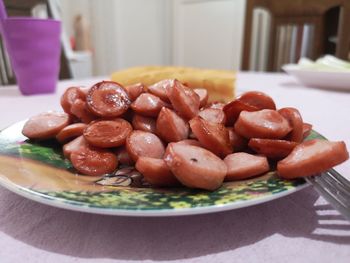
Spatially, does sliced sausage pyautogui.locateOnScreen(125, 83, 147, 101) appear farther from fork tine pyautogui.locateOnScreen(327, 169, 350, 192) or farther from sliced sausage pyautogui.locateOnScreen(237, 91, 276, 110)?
fork tine pyautogui.locateOnScreen(327, 169, 350, 192)

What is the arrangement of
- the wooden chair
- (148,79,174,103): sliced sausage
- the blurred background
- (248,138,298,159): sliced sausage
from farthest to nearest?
the blurred background, the wooden chair, (148,79,174,103): sliced sausage, (248,138,298,159): sliced sausage

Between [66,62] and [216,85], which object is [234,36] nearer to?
[66,62]

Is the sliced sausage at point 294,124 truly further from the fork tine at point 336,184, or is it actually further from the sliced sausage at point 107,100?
the sliced sausage at point 107,100

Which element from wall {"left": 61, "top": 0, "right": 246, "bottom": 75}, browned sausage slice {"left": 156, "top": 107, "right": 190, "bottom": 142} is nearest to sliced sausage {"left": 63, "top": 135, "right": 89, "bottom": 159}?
browned sausage slice {"left": 156, "top": 107, "right": 190, "bottom": 142}

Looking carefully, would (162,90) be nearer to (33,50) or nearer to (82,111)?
(82,111)

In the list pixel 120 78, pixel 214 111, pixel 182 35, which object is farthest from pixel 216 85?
pixel 182 35

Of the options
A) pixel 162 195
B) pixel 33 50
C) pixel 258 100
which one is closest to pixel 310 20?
pixel 33 50
